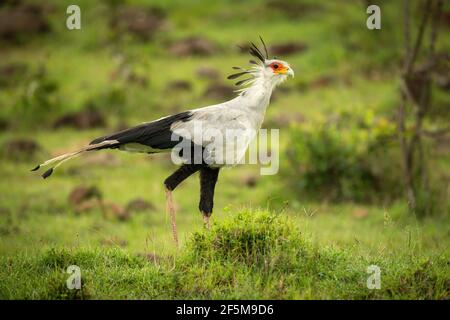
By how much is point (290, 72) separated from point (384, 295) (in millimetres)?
2279

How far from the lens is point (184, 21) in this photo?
18.8m

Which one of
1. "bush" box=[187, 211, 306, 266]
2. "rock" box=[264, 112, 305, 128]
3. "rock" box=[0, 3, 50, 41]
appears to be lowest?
"bush" box=[187, 211, 306, 266]

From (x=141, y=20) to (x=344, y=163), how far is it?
10.0 meters

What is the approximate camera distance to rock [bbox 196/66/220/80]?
51.3 feet

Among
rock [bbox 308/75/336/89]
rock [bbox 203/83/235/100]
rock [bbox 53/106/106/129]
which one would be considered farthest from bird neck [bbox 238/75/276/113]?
rock [bbox 308/75/336/89]

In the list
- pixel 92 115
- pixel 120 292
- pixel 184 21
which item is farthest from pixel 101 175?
pixel 184 21

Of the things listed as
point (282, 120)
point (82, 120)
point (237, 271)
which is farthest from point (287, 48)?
point (237, 271)

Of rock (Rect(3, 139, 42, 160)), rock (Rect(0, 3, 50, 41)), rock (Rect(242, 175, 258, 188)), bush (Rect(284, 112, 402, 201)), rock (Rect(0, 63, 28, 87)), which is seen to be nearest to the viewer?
bush (Rect(284, 112, 402, 201))

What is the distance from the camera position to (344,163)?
10.1m

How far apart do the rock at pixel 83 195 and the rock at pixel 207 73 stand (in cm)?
657

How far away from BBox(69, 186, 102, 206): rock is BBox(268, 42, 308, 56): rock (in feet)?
26.4

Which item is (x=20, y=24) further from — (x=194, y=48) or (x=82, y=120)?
(x=82, y=120)

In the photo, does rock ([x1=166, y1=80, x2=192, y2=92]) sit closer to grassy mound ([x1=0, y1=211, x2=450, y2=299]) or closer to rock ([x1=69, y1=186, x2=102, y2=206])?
rock ([x1=69, y1=186, x2=102, y2=206])
